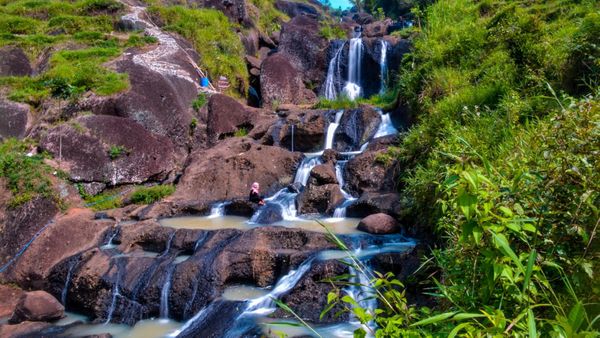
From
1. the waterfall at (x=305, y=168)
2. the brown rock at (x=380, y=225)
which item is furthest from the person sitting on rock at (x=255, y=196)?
the brown rock at (x=380, y=225)

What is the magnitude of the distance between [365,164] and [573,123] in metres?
9.28

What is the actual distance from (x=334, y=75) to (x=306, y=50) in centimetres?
225

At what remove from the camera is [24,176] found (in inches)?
448

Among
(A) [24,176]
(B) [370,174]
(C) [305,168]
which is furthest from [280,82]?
(A) [24,176]

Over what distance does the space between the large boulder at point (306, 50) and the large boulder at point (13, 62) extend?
459 inches

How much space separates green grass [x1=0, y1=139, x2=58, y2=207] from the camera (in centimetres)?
1105

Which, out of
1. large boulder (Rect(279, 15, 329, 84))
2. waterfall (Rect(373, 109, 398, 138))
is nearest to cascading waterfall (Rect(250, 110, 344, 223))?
waterfall (Rect(373, 109, 398, 138))

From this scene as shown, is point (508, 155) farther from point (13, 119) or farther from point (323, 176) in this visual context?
point (13, 119)

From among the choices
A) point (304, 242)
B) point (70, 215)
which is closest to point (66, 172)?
point (70, 215)

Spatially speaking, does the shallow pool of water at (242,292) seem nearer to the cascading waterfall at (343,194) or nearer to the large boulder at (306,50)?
the cascading waterfall at (343,194)

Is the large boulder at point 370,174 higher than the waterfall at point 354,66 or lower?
lower

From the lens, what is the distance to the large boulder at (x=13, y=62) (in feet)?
55.8

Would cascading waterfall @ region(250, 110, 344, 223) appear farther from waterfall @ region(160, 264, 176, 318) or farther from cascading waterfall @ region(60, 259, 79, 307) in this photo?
cascading waterfall @ region(60, 259, 79, 307)

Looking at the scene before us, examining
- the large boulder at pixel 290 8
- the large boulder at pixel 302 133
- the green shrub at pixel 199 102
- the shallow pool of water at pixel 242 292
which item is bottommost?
the shallow pool of water at pixel 242 292
